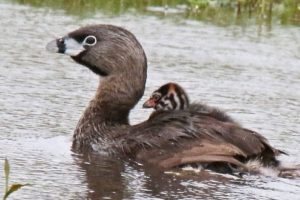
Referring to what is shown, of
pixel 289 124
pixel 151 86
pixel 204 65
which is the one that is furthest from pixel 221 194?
pixel 204 65

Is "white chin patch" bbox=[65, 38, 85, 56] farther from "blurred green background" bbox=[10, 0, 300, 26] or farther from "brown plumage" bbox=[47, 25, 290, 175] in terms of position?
"blurred green background" bbox=[10, 0, 300, 26]

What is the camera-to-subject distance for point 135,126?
28.9 ft

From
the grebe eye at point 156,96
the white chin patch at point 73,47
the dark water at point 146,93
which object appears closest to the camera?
the dark water at point 146,93

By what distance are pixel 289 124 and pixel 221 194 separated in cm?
267

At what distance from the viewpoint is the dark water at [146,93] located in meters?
7.77

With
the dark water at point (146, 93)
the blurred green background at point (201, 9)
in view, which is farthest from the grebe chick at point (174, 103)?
the blurred green background at point (201, 9)

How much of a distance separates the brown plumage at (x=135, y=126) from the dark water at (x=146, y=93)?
0.17 m

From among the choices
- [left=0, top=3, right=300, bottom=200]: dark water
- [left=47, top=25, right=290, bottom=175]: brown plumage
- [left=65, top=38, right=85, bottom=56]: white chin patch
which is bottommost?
[left=0, top=3, right=300, bottom=200]: dark water

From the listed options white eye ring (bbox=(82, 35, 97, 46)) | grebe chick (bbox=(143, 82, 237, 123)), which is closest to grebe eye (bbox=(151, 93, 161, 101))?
grebe chick (bbox=(143, 82, 237, 123))

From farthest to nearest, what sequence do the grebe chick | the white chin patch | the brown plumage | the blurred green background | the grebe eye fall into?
the blurred green background, the white chin patch, the grebe eye, the grebe chick, the brown plumage

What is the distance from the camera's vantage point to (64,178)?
7734mm

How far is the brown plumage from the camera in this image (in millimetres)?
8336

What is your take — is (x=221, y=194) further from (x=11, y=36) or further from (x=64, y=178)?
(x=11, y=36)

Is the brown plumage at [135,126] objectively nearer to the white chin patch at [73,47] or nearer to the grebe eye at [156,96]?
the white chin patch at [73,47]
